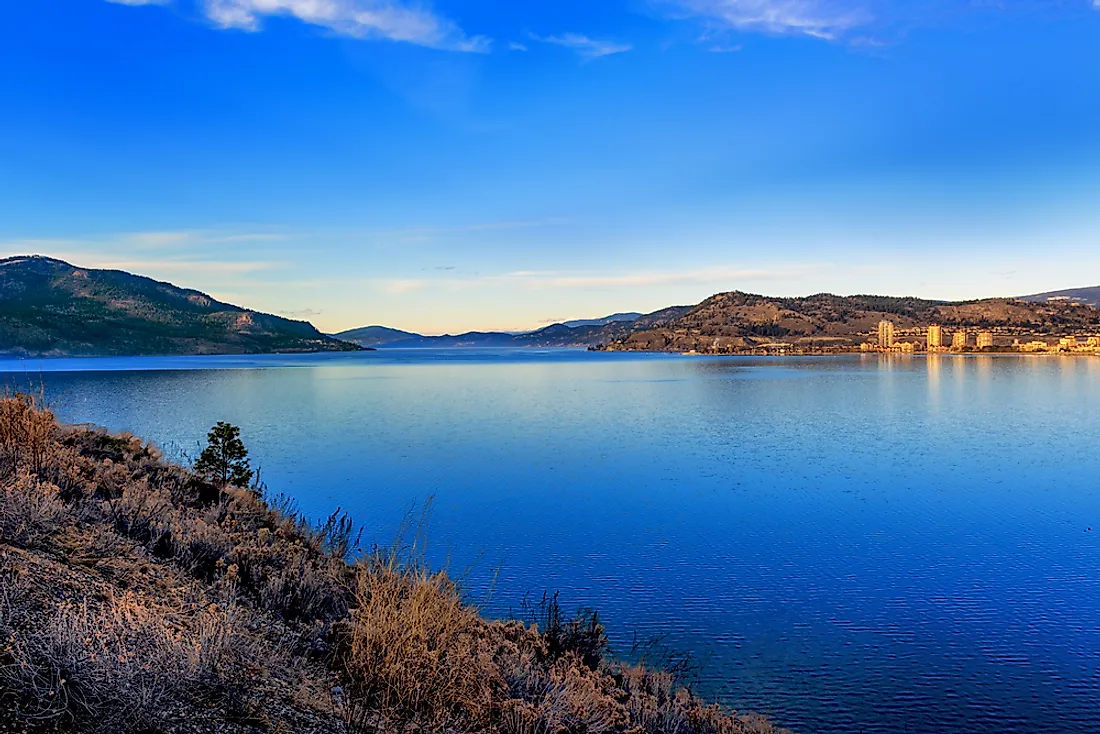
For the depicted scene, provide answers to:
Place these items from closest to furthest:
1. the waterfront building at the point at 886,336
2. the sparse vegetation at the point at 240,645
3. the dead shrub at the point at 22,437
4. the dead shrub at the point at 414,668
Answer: the sparse vegetation at the point at 240,645 → the dead shrub at the point at 414,668 → the dead shrub at the point at 22,437 → the waterfront building at the point at 886,336

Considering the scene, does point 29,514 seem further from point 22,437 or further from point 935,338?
point 935,338

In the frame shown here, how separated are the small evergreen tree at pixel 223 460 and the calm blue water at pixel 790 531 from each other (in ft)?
6.62

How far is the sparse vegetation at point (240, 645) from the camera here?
148 inches

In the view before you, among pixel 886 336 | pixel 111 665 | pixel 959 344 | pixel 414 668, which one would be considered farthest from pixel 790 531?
pixel 886 336

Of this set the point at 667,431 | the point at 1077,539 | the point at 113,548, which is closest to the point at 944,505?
the point at 1077,539

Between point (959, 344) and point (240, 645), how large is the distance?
18927 cm

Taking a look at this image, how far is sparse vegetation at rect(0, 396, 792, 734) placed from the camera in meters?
3.75

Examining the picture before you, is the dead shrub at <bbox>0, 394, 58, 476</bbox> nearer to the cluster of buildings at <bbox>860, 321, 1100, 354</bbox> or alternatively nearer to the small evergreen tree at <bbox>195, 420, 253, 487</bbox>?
the small evergreen tree at <bbox>195, 420, 253, 487</bbox>

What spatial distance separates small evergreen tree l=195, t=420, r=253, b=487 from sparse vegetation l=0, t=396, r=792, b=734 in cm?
671

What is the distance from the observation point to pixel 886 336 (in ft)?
579

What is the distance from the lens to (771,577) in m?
12.7

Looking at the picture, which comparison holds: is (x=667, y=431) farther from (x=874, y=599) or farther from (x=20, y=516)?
(x=20, y=516)

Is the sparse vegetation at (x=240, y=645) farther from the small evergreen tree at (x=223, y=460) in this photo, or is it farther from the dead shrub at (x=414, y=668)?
the small evergreen tree at (x=223, y=460)

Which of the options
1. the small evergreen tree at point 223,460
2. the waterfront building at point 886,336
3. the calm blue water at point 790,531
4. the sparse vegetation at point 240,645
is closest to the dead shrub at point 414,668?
the sparse vegetation at point 240,645
